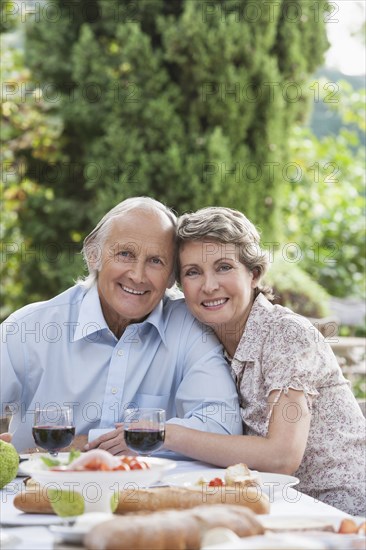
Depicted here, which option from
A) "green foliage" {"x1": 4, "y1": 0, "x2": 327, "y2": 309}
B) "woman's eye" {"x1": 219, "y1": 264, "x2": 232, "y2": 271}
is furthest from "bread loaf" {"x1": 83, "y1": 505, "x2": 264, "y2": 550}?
"green foliage" {"x1": 4, "y1": 0, "x2": 327, "y2": 309}

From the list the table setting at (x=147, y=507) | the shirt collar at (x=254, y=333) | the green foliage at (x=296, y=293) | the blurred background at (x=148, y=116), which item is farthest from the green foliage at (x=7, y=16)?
the table setting at (x=147, y=507)

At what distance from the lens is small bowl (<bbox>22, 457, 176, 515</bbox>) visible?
6.03 feet

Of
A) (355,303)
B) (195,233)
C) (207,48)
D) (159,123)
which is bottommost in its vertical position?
(355,303)

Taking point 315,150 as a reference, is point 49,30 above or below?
above

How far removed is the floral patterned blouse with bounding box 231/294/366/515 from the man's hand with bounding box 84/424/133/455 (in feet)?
1.41

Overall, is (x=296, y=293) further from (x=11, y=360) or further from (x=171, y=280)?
(x=11, y=360)

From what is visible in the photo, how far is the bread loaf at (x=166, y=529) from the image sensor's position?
1.49 metres

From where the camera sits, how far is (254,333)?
9.32ft

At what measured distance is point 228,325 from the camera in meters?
2.96

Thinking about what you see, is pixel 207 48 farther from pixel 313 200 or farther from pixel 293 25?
pixel 313 200

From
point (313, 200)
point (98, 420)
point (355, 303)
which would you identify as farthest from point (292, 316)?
point (313, 200)

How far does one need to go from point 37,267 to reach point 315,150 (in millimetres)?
4432

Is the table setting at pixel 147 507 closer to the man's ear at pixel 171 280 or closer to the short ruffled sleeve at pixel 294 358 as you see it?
the short ruffled sleeve at pixel 294 358

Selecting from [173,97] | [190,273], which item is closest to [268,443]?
[190,273]
